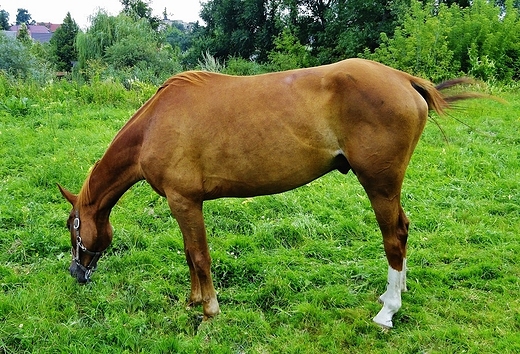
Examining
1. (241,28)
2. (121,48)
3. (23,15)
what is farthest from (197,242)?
(23,15)

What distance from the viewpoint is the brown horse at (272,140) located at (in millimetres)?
2639

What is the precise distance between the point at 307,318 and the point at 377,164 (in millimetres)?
1146

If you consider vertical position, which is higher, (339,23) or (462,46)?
(339,23)

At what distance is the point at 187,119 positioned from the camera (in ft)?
9.23

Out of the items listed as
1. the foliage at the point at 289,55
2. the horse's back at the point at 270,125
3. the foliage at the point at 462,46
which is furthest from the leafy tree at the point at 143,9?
A: the horse's back at the point at 270,125

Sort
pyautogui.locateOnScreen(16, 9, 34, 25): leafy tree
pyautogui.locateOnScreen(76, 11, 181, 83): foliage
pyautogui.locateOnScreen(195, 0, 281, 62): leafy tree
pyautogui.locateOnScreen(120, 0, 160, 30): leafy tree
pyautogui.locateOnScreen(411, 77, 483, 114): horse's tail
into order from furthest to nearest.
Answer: pyautogui.locateOnScreen(16, 9, 34, 25): leafy tree < pyautogui.locateOnScreen(120, 0, 160, 30): leafy tree < pyautogui.locateOnScreen(195, 0, 281, 62): leafy tree < pyautogui.locateOnScreen(76, 11, 181, 83): foliage < pyautogui.locateOnScreen(411, 77, 483, 114): horse's tail

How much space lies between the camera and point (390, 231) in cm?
284

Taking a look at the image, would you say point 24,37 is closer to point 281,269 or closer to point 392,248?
point 281,269

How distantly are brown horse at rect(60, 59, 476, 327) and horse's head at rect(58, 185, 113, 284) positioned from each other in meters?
0.06

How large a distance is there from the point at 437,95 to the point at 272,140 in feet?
3.73

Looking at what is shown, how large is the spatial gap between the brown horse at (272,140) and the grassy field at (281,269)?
0.99ft

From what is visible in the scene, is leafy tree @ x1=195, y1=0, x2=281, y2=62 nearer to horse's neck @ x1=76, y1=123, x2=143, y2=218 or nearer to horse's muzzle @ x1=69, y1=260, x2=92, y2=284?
horse's neck @ x1=76, y1=123, x2=143, y2=218

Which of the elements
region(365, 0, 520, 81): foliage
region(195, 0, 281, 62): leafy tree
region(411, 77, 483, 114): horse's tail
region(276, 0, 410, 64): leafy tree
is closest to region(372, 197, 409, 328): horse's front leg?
region(411, 77, 483, 114): horse's tail

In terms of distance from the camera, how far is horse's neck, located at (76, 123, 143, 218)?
2.99m
